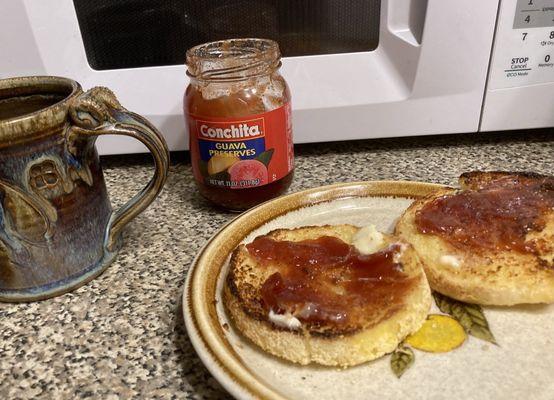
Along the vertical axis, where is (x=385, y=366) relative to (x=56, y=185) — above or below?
below

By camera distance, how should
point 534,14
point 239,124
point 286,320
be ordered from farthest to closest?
point 534,14 < point 239,124 < point 286,320

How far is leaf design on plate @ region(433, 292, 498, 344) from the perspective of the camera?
1.86 ft

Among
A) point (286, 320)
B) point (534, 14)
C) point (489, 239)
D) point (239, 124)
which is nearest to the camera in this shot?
point (286, 320)

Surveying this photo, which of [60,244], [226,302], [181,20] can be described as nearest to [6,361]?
[60,244]


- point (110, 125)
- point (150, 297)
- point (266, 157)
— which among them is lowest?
point (150, 297)

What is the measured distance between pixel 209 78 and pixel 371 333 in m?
0.46

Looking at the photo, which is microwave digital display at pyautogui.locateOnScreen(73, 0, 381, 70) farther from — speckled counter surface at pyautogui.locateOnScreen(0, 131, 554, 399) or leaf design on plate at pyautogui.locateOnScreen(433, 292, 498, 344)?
leaf design on plate at pyautogui.locateOnScreen(433, 292, 498, 344)

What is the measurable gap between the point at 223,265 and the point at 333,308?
19cm

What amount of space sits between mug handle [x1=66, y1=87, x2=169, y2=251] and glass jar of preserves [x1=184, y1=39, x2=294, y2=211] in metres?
0.12

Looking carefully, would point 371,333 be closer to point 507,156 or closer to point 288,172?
point 288,172

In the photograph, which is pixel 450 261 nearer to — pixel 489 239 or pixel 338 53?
pixel 489 239

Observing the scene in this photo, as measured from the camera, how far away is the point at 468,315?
1.94ft

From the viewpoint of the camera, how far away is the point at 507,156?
100 centimetres

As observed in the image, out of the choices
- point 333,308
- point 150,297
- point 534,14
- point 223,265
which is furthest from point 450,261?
point 534,14
